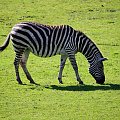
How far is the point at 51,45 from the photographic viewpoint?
1734cm

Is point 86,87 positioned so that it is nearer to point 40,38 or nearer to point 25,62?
point 40,38

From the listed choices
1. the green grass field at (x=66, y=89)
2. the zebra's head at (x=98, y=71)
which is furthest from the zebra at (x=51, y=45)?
the green grass field at (x=66, y=89)

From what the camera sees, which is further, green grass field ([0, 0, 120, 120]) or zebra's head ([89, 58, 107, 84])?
zebra's head ([89, 58, 107, 84])

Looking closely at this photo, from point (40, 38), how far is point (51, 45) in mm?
447

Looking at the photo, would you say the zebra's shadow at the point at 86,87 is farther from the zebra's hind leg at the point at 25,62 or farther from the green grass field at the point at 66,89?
the zebra's hind leg at the point at 25,62

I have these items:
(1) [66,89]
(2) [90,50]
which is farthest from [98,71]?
(1) [66,89]

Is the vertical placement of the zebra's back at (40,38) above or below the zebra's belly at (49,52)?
above

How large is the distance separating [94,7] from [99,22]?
243 inches

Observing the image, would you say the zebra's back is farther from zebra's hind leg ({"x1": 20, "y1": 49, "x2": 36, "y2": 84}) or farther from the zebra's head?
the zebra's head

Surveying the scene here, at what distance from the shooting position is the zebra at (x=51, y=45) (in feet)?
55.5

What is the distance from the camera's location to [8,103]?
14.1 metres

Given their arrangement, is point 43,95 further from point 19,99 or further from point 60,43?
point 60,43

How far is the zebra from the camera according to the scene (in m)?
16.9

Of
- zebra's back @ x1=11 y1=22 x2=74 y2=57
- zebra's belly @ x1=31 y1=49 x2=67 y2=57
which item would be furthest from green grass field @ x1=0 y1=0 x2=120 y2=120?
zebra's back @ x1=11 y1=22 x2=74 y2=57
